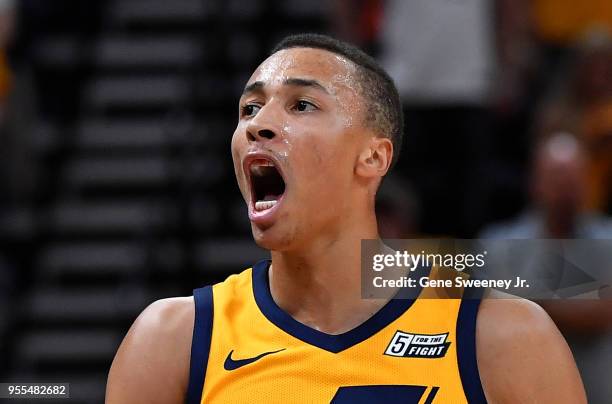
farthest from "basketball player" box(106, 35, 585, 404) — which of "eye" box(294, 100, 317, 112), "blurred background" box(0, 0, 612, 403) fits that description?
"blurred background" box(0, 0, 612, 403)

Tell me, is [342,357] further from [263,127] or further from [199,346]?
[263,127]

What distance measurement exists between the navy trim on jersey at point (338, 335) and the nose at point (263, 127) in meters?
0.48

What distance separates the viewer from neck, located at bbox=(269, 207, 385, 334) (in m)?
3.35

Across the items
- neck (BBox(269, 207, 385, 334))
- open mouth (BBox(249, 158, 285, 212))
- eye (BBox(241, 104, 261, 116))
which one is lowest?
neck (BBox(269, 207, 385, 334))

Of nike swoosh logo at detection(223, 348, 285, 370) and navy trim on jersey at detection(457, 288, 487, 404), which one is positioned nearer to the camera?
navy trim on jersey at detection(457, 288, 487, 404)

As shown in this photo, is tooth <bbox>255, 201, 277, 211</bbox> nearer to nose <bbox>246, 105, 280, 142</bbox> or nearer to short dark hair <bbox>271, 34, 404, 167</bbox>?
nose <bbox>246, 105, 280, 142</bbox>

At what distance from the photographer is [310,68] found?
3.30m

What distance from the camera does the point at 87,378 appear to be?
6520 millimetres

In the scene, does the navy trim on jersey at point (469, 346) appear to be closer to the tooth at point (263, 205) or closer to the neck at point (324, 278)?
the neck at point (324, 278)

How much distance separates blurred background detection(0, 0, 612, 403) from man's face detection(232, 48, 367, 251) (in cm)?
222

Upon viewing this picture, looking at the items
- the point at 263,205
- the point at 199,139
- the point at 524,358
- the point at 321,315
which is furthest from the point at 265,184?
the point at 199,139

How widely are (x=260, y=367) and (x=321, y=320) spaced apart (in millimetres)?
238

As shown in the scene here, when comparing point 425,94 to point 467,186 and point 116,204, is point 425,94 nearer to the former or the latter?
point 467,186

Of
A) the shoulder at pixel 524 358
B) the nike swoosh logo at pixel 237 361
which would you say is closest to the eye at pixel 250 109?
the nike swoosh logo at pixel 237 361
